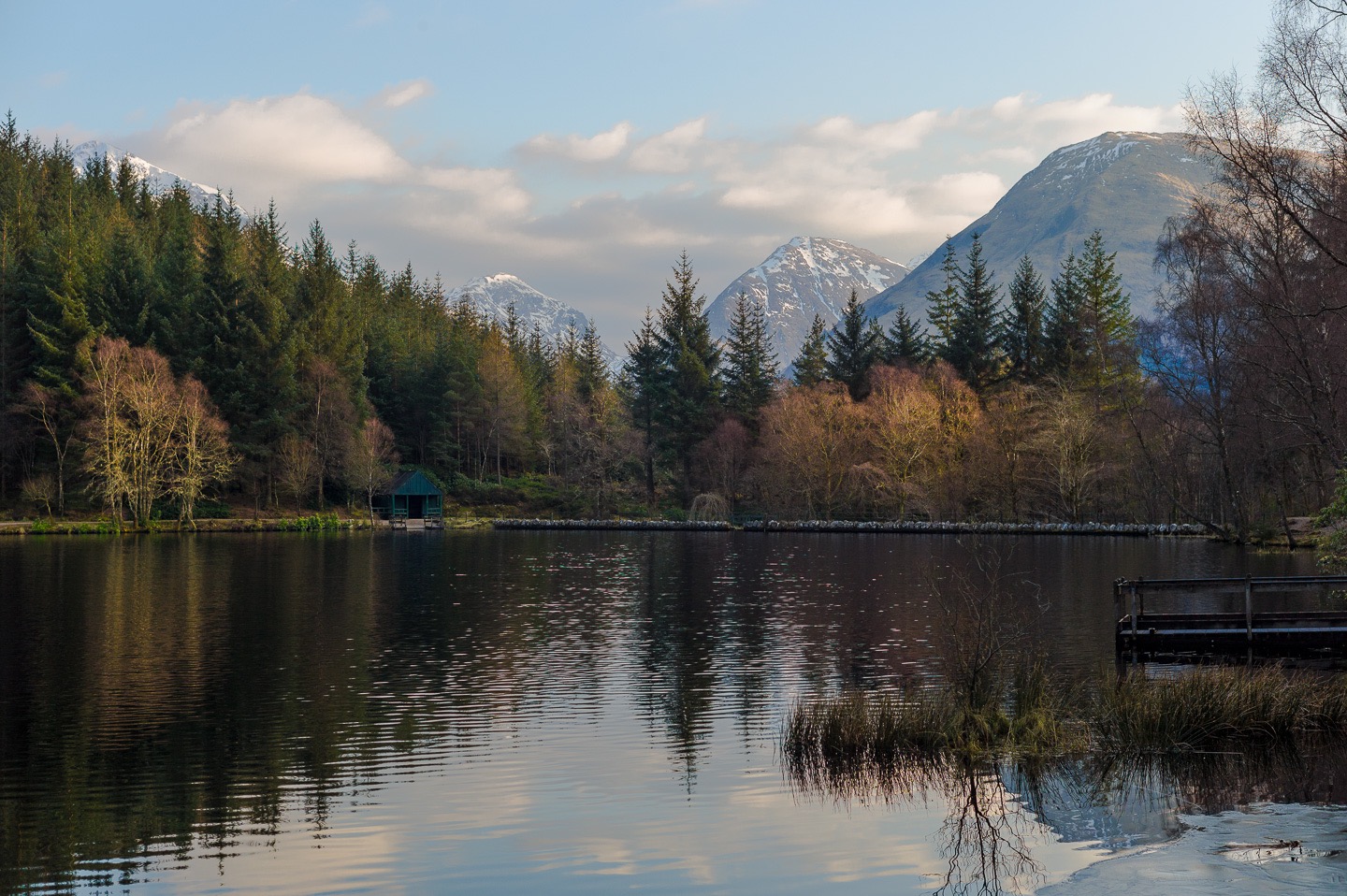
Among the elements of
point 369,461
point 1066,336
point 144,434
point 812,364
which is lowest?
point 369,461

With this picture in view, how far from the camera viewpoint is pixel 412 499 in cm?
8956

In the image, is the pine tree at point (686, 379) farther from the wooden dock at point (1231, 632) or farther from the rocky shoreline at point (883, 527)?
the wooden dock at point (1231, 632)

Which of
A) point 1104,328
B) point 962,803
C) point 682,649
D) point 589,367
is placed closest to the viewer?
point 962,803

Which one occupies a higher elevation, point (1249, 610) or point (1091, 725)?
point (1249, 610)

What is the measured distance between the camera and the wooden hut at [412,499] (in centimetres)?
8825

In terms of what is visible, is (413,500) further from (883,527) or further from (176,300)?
(883,527)

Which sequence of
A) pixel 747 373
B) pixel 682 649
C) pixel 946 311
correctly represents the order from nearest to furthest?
1. pixel 682 649
2. pixel 946 311
3. pixel 747 373

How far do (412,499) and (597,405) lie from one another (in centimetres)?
1834

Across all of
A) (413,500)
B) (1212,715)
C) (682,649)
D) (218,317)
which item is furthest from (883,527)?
(1212,715)

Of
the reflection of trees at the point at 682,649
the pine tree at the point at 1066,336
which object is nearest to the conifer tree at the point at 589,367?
the pine tree at the point at 1066,336

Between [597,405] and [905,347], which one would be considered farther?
[597,405]

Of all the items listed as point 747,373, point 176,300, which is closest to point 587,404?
point 747,373

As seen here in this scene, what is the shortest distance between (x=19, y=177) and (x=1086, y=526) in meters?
99.6

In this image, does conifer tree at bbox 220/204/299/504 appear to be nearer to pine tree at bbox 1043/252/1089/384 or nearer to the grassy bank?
pine tree at bbox 1043/252/1089/384
